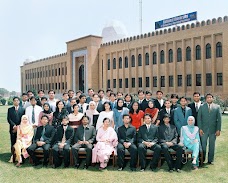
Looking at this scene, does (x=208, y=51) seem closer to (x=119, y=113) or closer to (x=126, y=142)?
(x=119, y=113)

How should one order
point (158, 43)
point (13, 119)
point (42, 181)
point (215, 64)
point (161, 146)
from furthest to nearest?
point (158, 43)
point (215, 64)
point (13, 119)
point (161, 146)
point (42, 181)

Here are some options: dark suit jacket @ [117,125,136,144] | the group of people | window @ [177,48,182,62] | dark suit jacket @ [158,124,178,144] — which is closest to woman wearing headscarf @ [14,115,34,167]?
the group of people

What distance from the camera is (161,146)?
7.36 metres

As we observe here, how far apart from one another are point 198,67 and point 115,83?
40.3ft

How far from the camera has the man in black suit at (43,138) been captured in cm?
771

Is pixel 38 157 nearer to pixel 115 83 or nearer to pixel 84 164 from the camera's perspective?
pixel 84 164

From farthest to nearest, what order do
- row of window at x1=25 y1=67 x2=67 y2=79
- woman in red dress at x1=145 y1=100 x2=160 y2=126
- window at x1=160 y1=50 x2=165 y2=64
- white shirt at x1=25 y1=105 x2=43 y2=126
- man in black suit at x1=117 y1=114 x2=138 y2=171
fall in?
row of window at x1=25 y1=67 x2=67 y2=79, window at x1=160 y1=50 x2=165 y2=64, white shirt at x1=25 y1=105 x2=43 y2=126, woman in red dress at x1=145 y1=100 x2=160 y2=126, man in black suit at x1=117 y1=114 x2=138 y2=171

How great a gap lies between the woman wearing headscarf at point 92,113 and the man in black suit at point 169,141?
6.61 ft

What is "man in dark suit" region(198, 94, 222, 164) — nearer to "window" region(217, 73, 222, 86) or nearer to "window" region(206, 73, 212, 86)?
"window" region(217, 73, 222, 86)

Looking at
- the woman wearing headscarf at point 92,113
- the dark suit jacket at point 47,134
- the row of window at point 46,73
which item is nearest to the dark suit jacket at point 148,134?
the woman wearing headscarf at point 92,113

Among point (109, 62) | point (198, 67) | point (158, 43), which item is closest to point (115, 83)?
point (109, 62)

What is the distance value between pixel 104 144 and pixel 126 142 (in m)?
0.58

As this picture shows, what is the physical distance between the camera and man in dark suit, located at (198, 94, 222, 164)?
7680 millimetres

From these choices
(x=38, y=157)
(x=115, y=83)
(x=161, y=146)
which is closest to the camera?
(x=161, y=146)
